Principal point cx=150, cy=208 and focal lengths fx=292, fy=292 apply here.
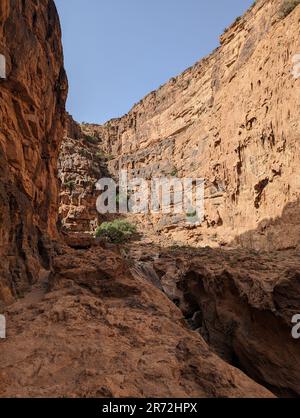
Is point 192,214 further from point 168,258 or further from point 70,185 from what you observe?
point 70,185

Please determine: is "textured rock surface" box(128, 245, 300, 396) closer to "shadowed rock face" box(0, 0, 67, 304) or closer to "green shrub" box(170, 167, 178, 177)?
"shadowed rock face" box(0, 0, 67, 304)

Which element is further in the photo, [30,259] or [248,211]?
[248,211]

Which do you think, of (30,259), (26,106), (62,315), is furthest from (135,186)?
(62,315)

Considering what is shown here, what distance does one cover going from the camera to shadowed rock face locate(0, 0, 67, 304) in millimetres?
5789

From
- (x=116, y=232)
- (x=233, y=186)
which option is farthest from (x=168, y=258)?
(x=116, y=232)

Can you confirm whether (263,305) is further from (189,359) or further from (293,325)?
(189,359)

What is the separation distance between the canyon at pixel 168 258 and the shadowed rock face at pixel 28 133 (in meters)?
0.05

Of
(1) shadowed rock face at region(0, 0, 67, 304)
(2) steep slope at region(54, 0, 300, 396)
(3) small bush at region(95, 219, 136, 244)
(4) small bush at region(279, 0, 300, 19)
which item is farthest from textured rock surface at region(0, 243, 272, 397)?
(4) small bush at region(279, 0, 300, 19)

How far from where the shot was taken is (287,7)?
1770 centimetres

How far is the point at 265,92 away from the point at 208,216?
363 inches

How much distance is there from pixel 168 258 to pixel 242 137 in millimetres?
10495

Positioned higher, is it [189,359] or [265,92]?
[265,92]

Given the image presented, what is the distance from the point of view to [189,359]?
326cm

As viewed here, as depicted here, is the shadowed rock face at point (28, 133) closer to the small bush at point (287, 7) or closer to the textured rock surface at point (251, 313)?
the textured rock surface at point (251, 313)
